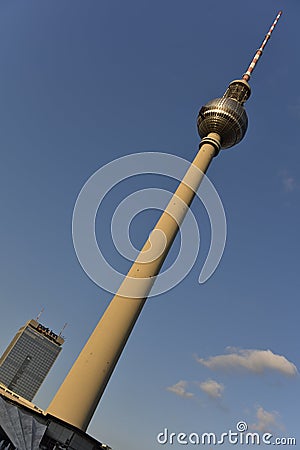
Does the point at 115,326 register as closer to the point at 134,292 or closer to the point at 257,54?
the point at 134,292

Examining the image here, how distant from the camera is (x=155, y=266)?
3925 centimetres

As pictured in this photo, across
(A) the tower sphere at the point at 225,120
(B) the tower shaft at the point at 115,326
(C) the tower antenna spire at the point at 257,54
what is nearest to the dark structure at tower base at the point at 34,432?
(B) the tower shaft at the point at 115,326

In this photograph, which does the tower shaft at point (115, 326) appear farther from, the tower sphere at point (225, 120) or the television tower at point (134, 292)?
the tower sphere at point (225, 120)

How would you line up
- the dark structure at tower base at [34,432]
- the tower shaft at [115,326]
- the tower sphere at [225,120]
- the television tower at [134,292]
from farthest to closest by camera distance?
the tower sphere at [225,120] < the television tower at [134,292] < the tower shaft at [115,326] < the dark structure at tower base at [34,432]

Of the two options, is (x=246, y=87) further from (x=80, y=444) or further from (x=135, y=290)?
(x=80, y=444)

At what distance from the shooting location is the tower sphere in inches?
2221

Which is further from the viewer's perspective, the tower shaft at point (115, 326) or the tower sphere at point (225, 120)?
the tower sphere at point (225, 120)

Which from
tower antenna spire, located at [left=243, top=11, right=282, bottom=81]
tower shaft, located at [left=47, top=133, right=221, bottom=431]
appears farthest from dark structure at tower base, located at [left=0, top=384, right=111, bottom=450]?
tower antenna spire, located at [left=243, top=11, right=282, bottom=81]

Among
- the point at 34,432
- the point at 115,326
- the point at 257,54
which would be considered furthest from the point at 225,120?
the point at 34,432

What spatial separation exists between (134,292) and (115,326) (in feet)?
13.7

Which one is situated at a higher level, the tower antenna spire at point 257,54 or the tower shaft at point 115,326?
the tower antenna spire at point 257,54

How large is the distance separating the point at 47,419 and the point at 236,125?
47045mm

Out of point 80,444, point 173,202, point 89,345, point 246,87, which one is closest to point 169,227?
point 173,202

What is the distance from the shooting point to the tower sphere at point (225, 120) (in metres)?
56.4
